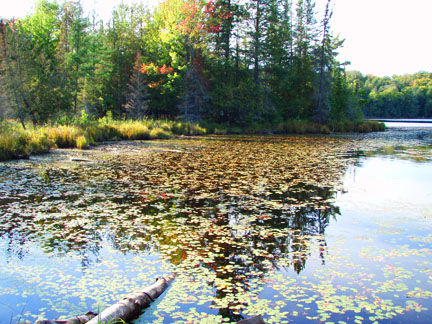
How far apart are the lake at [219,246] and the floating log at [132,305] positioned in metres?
0.09

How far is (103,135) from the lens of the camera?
66.2ft

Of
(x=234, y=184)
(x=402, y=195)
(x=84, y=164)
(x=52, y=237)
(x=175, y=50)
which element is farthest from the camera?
(x=175, y=50)

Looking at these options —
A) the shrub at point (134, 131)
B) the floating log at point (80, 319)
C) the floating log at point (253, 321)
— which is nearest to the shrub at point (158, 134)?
the shrub at point (134, 131)

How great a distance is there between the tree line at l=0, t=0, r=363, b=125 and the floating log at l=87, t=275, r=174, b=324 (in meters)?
26.2

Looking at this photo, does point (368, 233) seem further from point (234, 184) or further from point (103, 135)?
point (103, 135)

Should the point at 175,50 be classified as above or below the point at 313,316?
above

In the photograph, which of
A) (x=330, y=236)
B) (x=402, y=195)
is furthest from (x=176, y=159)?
(x=330, y=236)

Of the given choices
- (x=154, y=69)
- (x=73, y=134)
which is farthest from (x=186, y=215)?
(x=154, y=69)

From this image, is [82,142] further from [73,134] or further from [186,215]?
[186,215]

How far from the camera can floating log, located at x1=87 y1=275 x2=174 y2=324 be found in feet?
9.13

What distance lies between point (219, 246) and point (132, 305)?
1.85m

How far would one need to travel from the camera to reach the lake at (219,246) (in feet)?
10.9

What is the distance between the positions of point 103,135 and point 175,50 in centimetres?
1485

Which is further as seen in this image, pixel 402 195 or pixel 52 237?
pixel 402 195
